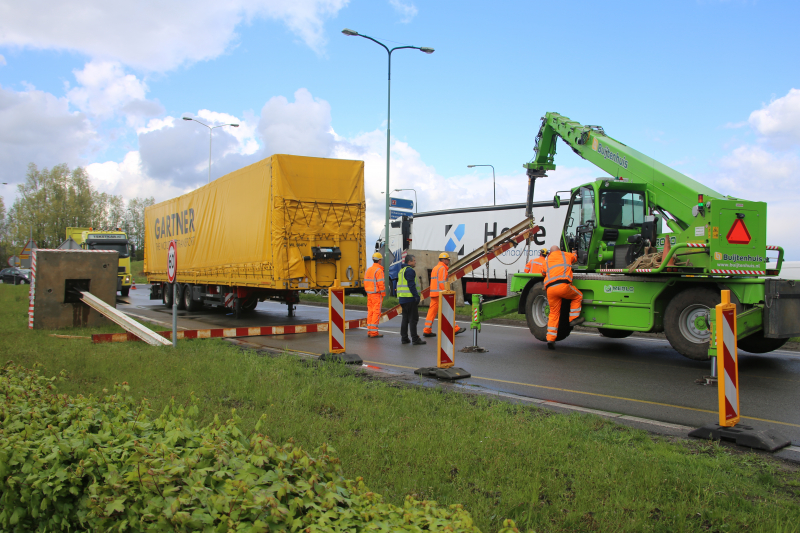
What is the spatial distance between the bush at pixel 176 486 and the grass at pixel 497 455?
0.89m

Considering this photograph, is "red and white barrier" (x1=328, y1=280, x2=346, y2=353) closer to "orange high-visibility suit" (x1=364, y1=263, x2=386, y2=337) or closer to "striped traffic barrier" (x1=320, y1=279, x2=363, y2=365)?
"striped traffic barrier" (x1=320, y1=279, x2=363, y2=365)

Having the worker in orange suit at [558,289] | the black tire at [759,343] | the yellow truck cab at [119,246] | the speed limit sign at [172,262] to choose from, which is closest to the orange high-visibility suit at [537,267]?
the worker in orange suit at [558,289]

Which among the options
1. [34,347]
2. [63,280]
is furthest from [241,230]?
[34,347]

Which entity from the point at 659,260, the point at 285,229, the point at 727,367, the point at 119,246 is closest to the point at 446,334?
the point at 727,367

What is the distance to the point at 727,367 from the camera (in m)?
5.32

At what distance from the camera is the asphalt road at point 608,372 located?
21.0 feet

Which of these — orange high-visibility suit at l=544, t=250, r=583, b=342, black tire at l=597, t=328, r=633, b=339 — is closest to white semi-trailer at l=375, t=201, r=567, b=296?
black tire at l=597, t=328, r=633, b=339

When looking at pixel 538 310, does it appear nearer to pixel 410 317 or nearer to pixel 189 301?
pixel 410 317

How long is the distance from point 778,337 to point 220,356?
7.93m

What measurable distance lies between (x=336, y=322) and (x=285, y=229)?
5.20 m

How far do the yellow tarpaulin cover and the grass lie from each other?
681cm

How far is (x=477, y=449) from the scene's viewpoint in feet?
13.9

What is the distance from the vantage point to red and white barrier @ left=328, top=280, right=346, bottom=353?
8844 millimetres

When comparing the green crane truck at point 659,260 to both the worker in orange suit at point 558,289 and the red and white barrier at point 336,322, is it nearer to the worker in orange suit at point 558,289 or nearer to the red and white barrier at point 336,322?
the worker in orange suit at point 558,289
